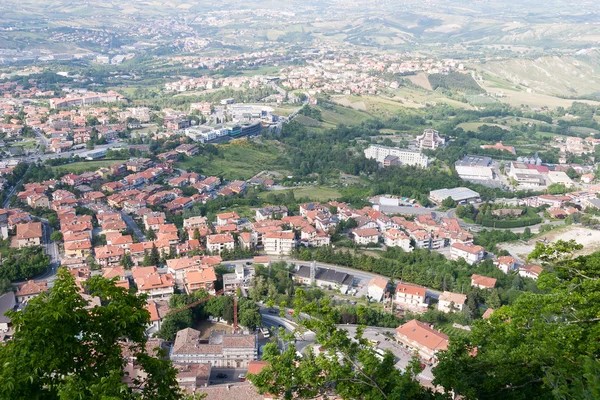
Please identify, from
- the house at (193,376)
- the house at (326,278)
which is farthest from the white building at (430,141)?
the house at (193,376)

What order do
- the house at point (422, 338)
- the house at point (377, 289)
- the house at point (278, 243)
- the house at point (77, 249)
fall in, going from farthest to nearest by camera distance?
the house at point (278, 243), the house at point (77, 249), the house at point (377, 289), the house at point (422, 338)

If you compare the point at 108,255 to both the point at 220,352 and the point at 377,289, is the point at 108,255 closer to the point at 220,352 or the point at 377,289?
the point at 220,352

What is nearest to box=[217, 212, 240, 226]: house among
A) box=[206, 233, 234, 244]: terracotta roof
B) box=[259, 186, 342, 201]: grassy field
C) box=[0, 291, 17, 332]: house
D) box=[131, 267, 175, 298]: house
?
box=[206, 233, 234, 244]: terracotta roof

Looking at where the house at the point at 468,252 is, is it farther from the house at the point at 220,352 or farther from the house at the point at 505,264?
the house at the point at 220,352

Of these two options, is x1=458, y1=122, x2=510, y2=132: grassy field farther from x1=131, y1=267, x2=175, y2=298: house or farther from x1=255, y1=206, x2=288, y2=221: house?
x1=131, y1=267, x2=175, y2=298: house

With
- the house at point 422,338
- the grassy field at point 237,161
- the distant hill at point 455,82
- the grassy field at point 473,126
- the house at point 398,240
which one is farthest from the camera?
the distant hill at point 455,82

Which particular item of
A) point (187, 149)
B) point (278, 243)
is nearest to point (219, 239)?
point (278, 243)
